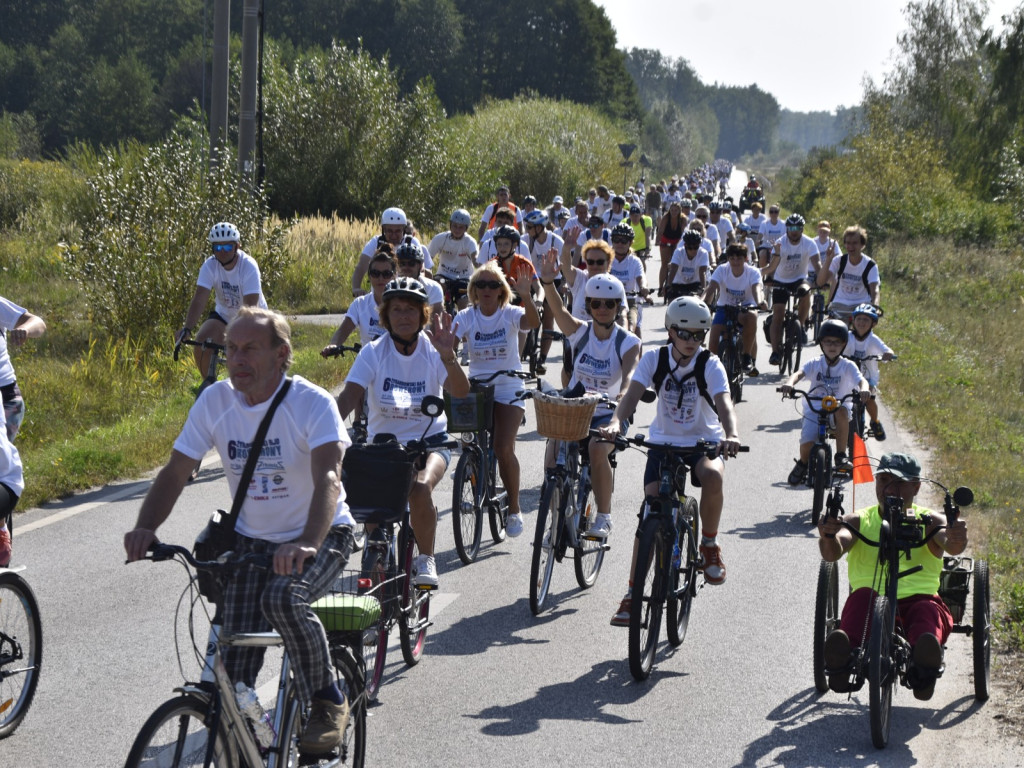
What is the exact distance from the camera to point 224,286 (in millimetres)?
11664

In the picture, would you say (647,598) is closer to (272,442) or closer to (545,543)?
(545,543)

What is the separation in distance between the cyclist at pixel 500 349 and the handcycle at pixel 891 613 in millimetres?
2995

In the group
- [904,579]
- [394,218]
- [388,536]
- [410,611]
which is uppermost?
[394,218]

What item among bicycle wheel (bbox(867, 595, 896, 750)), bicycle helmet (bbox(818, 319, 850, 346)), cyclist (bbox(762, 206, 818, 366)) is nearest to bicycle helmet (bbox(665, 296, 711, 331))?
bicycle wheel (bbox(867, 595, 896, 750))

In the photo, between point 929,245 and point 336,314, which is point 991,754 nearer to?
point 336,314

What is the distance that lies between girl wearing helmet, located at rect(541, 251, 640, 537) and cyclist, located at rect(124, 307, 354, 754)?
3.84 m

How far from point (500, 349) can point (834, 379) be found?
338cm

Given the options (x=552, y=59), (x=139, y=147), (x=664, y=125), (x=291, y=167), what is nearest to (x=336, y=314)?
(x=139, y=147)

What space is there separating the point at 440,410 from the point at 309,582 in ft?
7.74

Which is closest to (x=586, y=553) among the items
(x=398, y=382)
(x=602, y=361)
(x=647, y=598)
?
(x=602, y=361)

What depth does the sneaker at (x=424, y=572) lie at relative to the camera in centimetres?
677

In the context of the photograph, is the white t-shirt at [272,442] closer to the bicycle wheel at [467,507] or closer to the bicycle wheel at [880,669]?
the bicycle wheel at [880,669]

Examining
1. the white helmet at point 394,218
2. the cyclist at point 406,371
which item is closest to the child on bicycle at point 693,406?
the cyclist at point 406,371

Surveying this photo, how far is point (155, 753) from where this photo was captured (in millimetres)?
4137
